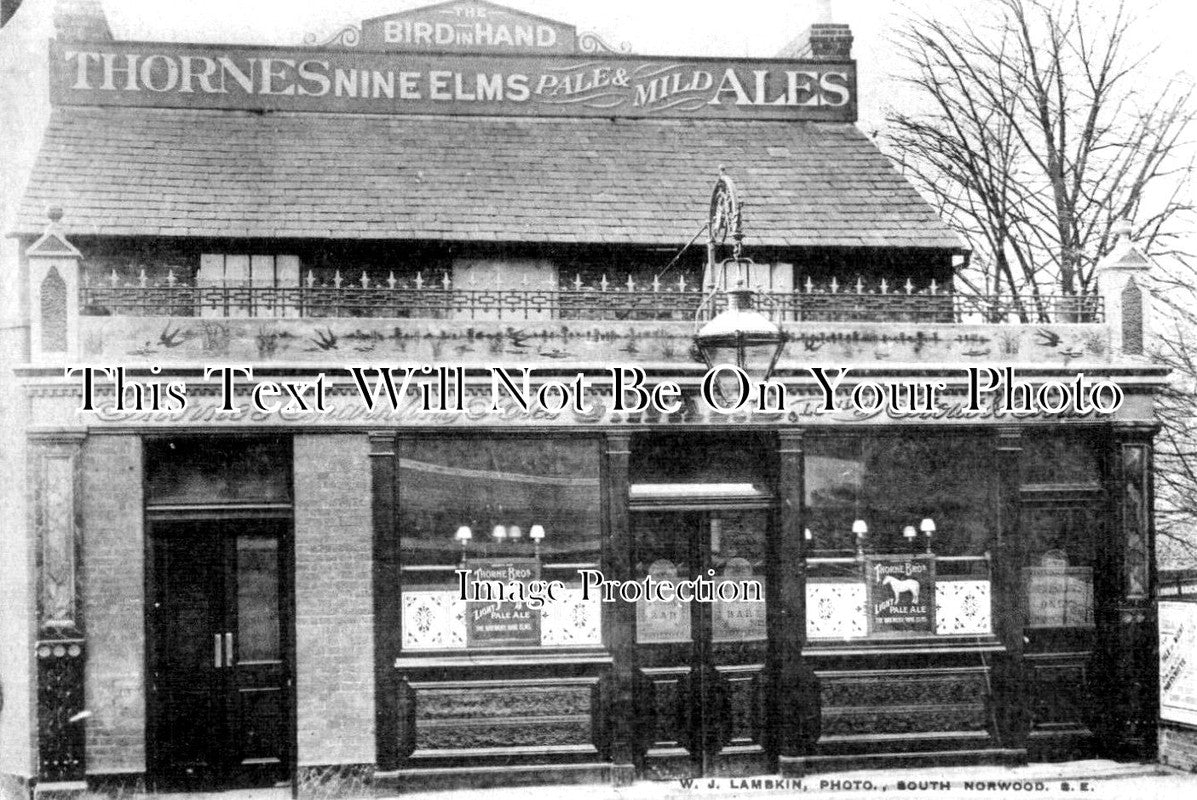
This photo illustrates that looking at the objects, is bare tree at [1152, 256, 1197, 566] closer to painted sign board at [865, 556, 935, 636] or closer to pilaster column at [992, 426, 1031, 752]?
pilaster column at [992, 426, 1031, 752]

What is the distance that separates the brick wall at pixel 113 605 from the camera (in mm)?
10719

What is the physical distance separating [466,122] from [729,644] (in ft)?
23.1

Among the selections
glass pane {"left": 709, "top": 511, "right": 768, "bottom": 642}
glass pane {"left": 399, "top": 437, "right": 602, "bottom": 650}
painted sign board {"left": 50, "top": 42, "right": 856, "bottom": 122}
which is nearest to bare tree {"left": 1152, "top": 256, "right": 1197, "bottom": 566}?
painted sign board {"left": 50, "top": 42, "right": 856, "bottom": 122}

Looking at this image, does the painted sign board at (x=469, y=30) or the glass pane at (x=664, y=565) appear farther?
the painted sign board at (x=469, y=30)

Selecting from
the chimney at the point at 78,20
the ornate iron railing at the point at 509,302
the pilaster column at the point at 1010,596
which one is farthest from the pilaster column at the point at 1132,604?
the chimney at the point at 78,20

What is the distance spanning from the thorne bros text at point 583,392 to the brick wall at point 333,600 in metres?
0.51

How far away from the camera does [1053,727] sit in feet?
39.5

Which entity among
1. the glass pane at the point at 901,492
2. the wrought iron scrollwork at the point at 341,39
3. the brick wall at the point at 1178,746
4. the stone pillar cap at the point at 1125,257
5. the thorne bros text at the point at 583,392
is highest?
the wrought iron scrollwork at the point at 341,39

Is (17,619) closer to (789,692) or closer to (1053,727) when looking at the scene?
(789,692)

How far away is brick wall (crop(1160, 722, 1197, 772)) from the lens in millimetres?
11641

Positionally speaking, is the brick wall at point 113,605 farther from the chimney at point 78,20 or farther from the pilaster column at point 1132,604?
the pilaster column at point 1132,604

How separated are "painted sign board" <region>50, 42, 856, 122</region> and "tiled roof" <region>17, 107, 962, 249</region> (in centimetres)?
19

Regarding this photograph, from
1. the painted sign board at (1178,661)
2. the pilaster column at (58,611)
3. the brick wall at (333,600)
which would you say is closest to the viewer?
the pilaster column at (58,611)

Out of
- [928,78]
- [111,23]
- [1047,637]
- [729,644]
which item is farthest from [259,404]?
[928,78]
